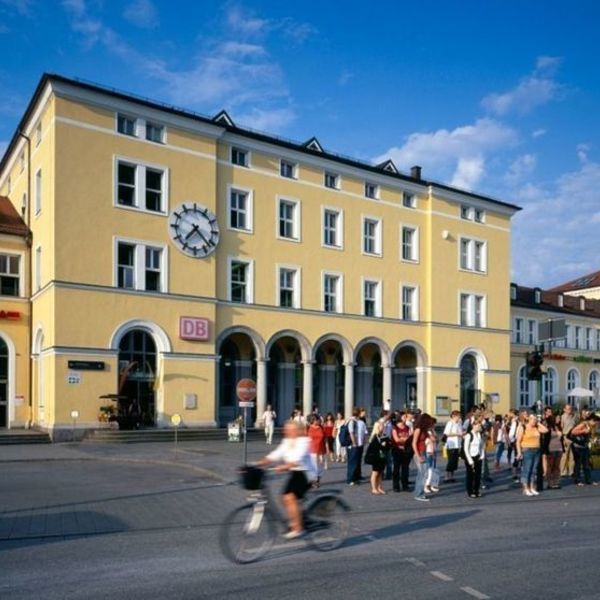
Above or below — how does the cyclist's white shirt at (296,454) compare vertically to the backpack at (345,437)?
above

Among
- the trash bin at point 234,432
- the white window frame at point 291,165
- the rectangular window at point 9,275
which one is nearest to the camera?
the trash bin at point 234,432

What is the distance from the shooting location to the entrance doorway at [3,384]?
3309 cm

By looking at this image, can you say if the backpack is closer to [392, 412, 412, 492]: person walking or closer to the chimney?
[392, 412, 412, 492]: person walking

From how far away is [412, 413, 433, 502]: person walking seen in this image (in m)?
15.6

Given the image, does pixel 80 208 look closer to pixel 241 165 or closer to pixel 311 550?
pixel 241 165

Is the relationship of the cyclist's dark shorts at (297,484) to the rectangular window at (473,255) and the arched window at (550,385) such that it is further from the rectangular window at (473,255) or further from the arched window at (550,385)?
the arched window at (550,385)

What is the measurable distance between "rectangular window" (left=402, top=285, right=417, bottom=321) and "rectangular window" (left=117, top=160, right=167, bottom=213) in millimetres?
16079

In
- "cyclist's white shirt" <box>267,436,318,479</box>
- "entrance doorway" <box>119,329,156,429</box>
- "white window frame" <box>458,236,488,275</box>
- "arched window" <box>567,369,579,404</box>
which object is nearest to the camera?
"cyclist's white shirt" <box>267,436,318,479</box>

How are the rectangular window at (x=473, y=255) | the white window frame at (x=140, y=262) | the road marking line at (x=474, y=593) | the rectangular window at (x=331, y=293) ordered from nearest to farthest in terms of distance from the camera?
the road marking line at (x=474, y=593) → the white window frame at (x=140, y=262) → the rectangular window at (x=331, y=293) → the rectangular window at (x=473, y=255)

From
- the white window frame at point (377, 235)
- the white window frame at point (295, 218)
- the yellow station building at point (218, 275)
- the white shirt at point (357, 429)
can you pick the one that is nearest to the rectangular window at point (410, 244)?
the yellow station building at point (218, 275)

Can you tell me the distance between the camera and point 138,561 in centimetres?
934

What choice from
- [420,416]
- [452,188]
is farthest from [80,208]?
[452,188]

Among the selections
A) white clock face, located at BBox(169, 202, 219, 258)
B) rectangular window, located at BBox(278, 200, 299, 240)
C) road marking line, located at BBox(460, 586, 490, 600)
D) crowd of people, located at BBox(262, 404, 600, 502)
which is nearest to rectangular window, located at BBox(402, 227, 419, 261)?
rectangular window, located at BBox(278, 200, 299, 240)

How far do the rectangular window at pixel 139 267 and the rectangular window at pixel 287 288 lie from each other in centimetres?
703
